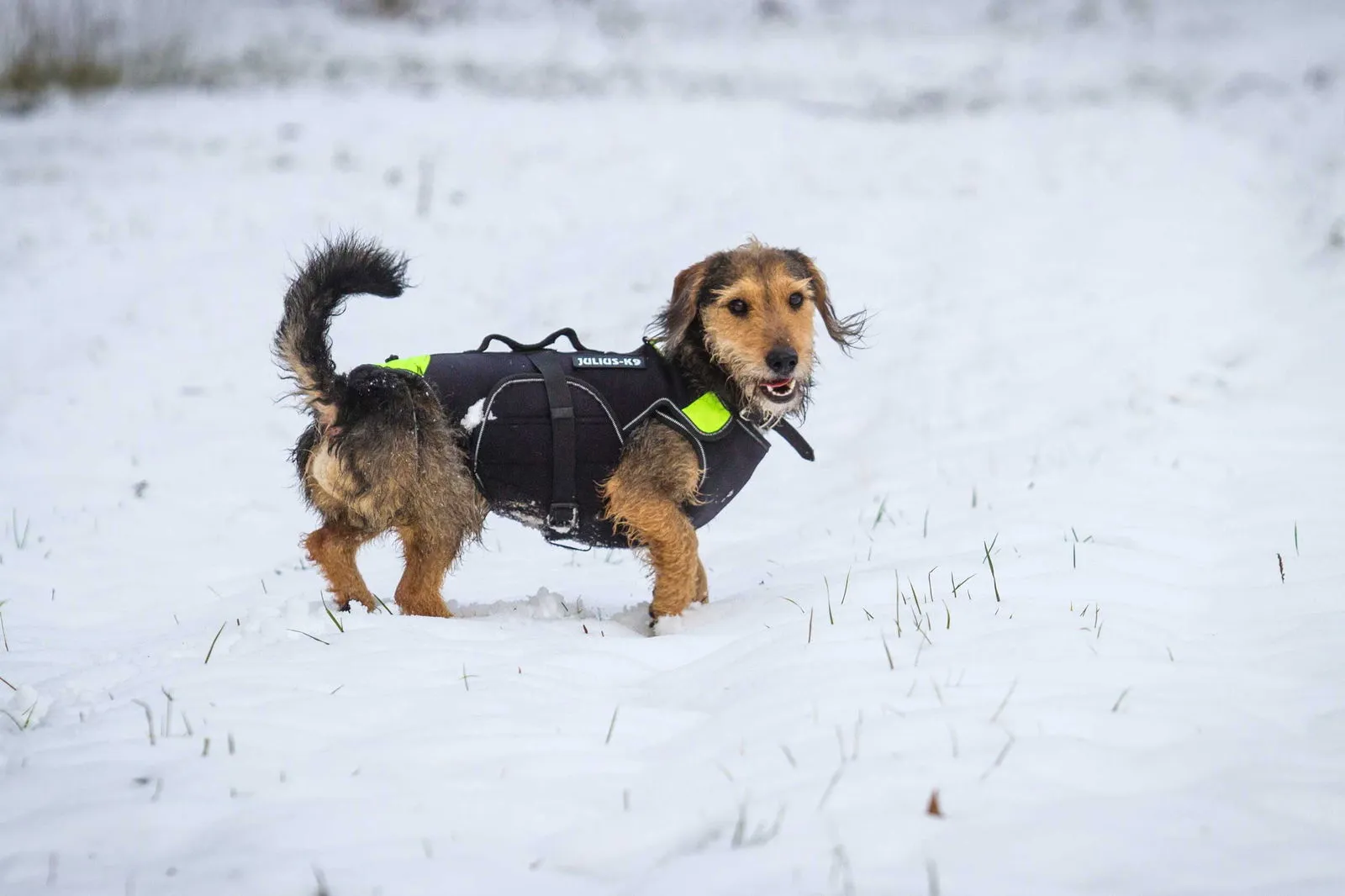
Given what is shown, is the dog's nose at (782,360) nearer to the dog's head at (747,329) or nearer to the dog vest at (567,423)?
the dog's head at (747,329)

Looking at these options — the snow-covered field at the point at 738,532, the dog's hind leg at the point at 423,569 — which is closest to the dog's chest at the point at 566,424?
the dog's hind leg at the point at 423,569

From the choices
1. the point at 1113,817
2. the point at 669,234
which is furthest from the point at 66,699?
the point at 669,234

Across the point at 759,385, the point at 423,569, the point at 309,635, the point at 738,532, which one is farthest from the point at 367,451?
the point at 738,532

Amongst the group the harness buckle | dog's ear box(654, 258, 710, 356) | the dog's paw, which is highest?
dog's ear box(654, 258, 710, 356)

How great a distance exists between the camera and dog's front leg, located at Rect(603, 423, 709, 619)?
13.0 ft

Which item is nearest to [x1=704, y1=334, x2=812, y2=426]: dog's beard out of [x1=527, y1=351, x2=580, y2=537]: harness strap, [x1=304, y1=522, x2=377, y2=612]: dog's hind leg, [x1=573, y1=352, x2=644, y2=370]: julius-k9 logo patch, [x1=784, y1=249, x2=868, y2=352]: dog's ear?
[x1=573, y1=352, x2=644, y2=370]: julius-k9 logo patch

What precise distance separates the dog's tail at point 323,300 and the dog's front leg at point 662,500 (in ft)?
3.77

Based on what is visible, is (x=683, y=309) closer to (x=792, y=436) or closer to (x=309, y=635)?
(x=792, y=436)

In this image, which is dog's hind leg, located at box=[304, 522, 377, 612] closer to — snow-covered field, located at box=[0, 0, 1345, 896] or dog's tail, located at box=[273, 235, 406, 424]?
snow-covered field, located at box=[0, 0, 1345, 896]

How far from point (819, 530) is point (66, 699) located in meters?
3.92

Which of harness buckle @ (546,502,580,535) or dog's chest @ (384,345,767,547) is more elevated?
dog's chest @ (384,345,767,547)

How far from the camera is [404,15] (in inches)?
929

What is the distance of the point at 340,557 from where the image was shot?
13.3 feet

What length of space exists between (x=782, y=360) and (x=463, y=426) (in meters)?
1.33
